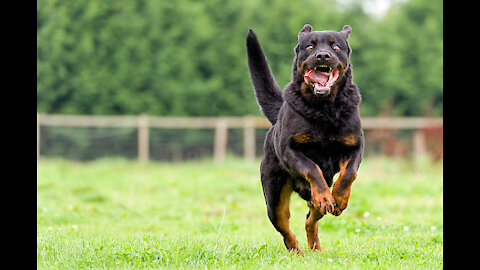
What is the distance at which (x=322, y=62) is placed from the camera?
15.4ft

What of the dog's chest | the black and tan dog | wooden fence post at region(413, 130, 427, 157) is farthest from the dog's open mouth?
wooden fence post at region(413, 130, 427, 157)

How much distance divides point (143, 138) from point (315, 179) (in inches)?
583

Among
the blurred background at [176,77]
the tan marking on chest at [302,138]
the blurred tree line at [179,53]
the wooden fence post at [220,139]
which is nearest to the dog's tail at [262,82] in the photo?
the tan marking on chest at [302,138]

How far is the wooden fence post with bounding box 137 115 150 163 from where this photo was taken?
1883cm

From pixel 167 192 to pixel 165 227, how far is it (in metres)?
4.10

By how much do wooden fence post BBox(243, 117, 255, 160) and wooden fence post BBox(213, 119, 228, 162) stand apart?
665 mm

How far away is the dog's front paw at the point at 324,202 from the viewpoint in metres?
4.61

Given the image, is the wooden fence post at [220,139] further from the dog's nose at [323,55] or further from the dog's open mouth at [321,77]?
the dog's nose at [323,55]

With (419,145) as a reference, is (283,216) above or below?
above

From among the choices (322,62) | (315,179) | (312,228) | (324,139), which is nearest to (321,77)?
(322,62)

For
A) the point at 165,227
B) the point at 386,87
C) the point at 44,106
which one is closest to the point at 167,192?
the point at 165,227

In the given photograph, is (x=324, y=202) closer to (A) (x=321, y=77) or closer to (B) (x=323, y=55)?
(A) (x=321, y=77)

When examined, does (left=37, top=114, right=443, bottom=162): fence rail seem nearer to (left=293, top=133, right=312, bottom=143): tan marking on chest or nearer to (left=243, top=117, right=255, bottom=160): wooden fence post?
(left=243, top=117, right=255, bottom=160): wooden fence post

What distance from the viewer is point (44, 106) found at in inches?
747
